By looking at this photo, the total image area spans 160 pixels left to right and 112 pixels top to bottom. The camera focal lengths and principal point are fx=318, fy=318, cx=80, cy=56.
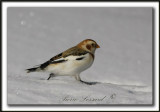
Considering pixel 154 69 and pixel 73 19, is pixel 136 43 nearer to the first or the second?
pixel 73 19

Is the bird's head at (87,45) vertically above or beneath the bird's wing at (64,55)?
above

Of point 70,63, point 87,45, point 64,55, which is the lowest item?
point 70,63

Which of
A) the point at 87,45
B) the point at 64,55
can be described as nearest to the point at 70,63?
the point at 64,55

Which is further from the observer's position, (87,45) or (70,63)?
(87,45)

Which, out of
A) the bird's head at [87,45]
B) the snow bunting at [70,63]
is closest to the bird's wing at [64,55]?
the snow bunting at [70,63]

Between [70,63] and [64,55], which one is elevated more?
[64,55]

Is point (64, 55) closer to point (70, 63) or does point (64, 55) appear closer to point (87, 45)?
point (70, 63)

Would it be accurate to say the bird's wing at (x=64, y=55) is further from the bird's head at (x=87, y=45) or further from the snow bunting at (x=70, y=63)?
the bird's head at (x=87, y=45)

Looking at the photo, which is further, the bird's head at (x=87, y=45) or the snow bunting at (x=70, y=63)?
the bird's head at (x=87, y=45)

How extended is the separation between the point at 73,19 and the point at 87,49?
7.88 m

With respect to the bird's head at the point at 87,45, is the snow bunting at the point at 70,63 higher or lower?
lower

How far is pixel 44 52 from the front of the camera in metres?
9.75

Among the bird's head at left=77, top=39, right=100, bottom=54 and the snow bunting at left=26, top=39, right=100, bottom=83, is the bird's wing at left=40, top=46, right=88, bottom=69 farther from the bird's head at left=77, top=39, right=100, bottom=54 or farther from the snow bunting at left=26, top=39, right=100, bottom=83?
the bird's head at left=77, top=39, right=100, bottom=54

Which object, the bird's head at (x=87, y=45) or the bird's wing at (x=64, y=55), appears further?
the bird's head at (x=87, y=45)
